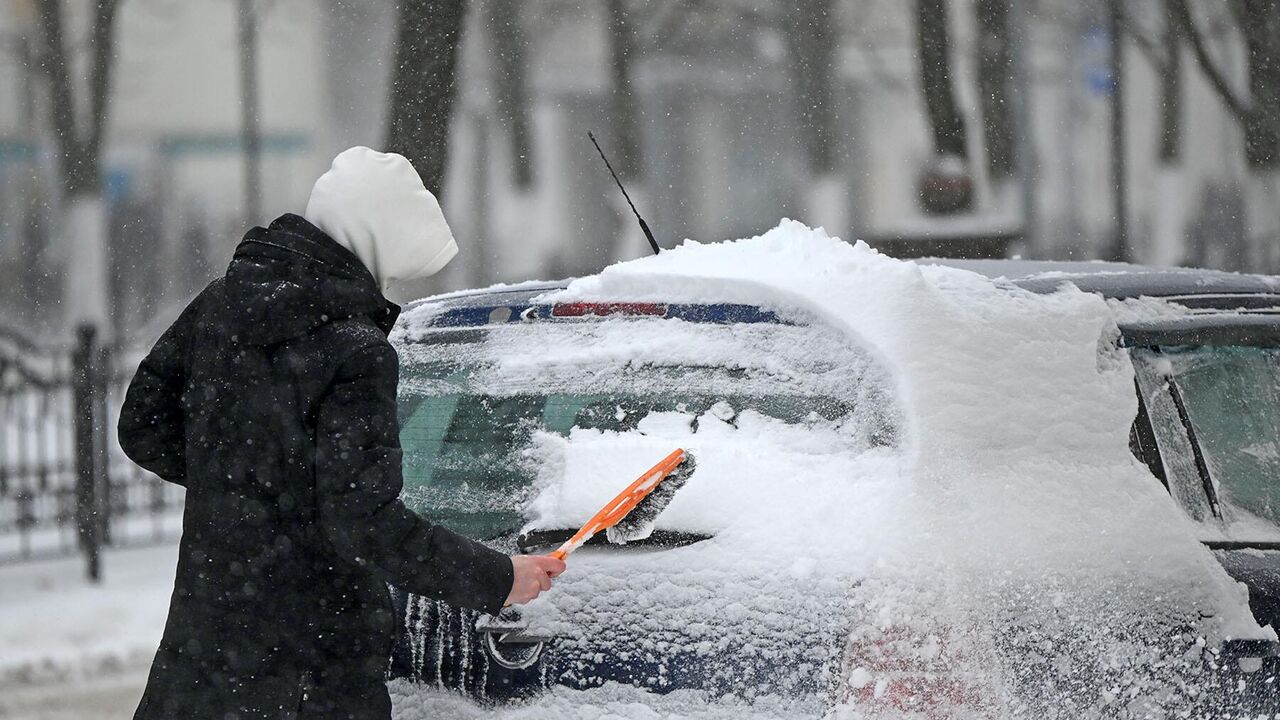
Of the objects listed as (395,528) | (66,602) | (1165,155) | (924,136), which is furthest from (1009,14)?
(924,136)

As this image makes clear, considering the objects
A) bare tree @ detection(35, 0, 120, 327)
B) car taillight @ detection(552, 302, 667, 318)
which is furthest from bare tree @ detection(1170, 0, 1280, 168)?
bare tree @ detection(35, 0, 120, 327)

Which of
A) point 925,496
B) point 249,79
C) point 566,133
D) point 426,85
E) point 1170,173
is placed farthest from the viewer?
Answer: point 566,133

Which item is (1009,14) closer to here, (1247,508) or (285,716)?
(1247,508)

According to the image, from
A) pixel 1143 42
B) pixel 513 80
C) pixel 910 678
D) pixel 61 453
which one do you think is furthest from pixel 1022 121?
pixel 513 80

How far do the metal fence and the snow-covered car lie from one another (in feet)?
21.6

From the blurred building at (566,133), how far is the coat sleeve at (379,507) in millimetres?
19389

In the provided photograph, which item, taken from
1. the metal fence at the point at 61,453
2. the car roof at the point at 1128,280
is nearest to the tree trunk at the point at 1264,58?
the metal fence at the point at 61,453

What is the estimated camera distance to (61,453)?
9492 millimetres

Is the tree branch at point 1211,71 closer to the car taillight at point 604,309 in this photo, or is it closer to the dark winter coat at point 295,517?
the car taillight at point 604,309

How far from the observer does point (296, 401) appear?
97.0 inches

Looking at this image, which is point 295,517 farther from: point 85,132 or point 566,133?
→ point 566,133

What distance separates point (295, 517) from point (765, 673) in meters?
0.76

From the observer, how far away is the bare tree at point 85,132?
17.4m

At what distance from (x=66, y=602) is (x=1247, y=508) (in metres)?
7.04
